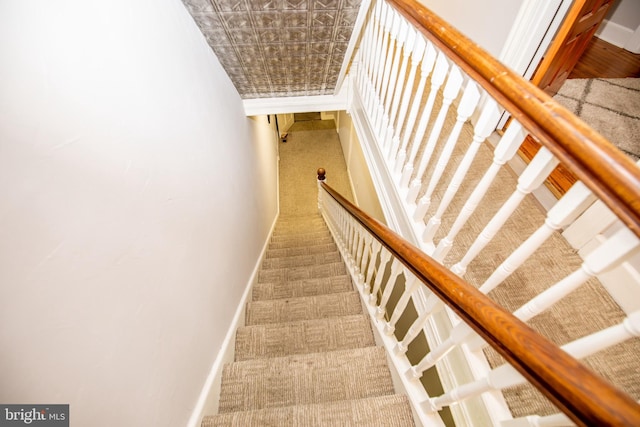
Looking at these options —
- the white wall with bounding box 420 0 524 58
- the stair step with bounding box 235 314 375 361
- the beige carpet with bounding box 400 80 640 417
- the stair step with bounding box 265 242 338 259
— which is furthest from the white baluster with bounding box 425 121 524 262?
the stair step with bounding box 265 242 338 259

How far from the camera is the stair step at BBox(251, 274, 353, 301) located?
2400mm

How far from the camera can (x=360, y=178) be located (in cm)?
460

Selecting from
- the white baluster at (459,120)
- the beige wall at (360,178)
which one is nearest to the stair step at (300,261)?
the beige wall at (360,178)

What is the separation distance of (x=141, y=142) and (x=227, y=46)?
1.14 m

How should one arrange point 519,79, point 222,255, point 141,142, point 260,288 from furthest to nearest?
point 260,288 → point 222,255 → point 141,142 → point 519,79

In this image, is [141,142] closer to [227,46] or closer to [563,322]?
[227,46]

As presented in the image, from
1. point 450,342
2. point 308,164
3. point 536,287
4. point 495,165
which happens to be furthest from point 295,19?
point 308,164

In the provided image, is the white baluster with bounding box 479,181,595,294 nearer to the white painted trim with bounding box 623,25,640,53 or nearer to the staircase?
the staircase

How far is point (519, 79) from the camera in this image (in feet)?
2.34

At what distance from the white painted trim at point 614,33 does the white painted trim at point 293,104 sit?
309 cm

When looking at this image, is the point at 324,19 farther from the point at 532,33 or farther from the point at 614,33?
the point at 614,33

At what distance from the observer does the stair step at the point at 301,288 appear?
7.88 ft

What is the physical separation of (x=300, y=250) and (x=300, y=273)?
89cm

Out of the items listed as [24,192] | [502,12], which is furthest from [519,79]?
[502,12]
